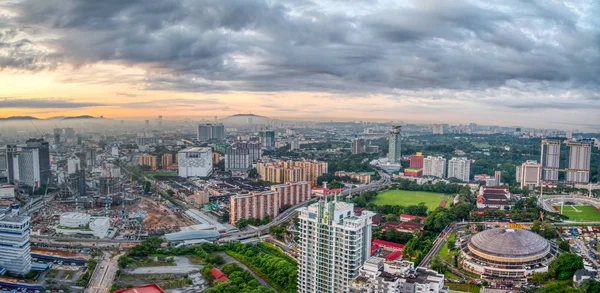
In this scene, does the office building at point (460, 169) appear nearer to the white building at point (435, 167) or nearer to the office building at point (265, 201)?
the white building at point (435, 167)

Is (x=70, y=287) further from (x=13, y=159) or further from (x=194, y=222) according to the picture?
(x=13, y=159)

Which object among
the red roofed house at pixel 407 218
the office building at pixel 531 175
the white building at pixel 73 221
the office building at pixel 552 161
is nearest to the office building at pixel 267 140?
the office building at pixel 531 175

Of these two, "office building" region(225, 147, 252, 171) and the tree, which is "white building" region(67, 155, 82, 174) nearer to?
"office building" region(225, 147, 252, 171)

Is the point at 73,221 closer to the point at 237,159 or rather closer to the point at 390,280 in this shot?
the point at 390,280

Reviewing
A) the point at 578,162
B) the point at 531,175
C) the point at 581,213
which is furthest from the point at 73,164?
the point at 578,162

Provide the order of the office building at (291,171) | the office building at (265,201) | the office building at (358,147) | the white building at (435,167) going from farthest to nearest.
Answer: the office building at (358,147)
the white building at (435,167)
the office building at (291,171)
the office building at (265,201)

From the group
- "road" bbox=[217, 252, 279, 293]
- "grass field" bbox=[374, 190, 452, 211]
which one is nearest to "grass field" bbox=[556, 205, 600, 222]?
"grass field" bbox=[374, 190, 452, 211]
